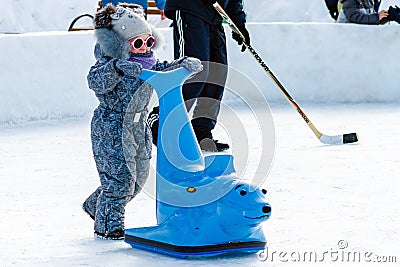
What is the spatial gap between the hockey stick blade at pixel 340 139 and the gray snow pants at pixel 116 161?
244cm

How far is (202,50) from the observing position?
492 cm

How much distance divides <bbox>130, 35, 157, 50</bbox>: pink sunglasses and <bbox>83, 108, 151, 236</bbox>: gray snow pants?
0.21m

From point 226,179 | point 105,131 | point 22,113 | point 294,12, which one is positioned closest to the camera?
point 226,179

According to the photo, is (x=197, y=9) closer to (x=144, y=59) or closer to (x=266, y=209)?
(x=144, y=59)

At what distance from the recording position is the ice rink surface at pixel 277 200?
118 inches

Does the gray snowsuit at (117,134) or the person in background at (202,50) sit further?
the person in background at (202,50)

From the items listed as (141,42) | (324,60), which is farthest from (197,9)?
(324,60)

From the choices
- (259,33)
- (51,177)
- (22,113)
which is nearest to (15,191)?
(51,177)

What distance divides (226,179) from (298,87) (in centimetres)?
454

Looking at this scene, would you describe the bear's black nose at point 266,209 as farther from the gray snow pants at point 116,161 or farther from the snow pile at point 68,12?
the snow pile at point 68,12

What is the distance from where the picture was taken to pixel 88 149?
17.7ft

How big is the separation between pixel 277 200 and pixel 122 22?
1.05 meters

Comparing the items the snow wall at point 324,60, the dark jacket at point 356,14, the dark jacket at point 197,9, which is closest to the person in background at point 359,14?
the dark jacket at point 356,14

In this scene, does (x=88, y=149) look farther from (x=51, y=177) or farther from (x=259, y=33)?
(x=259, y=33)
